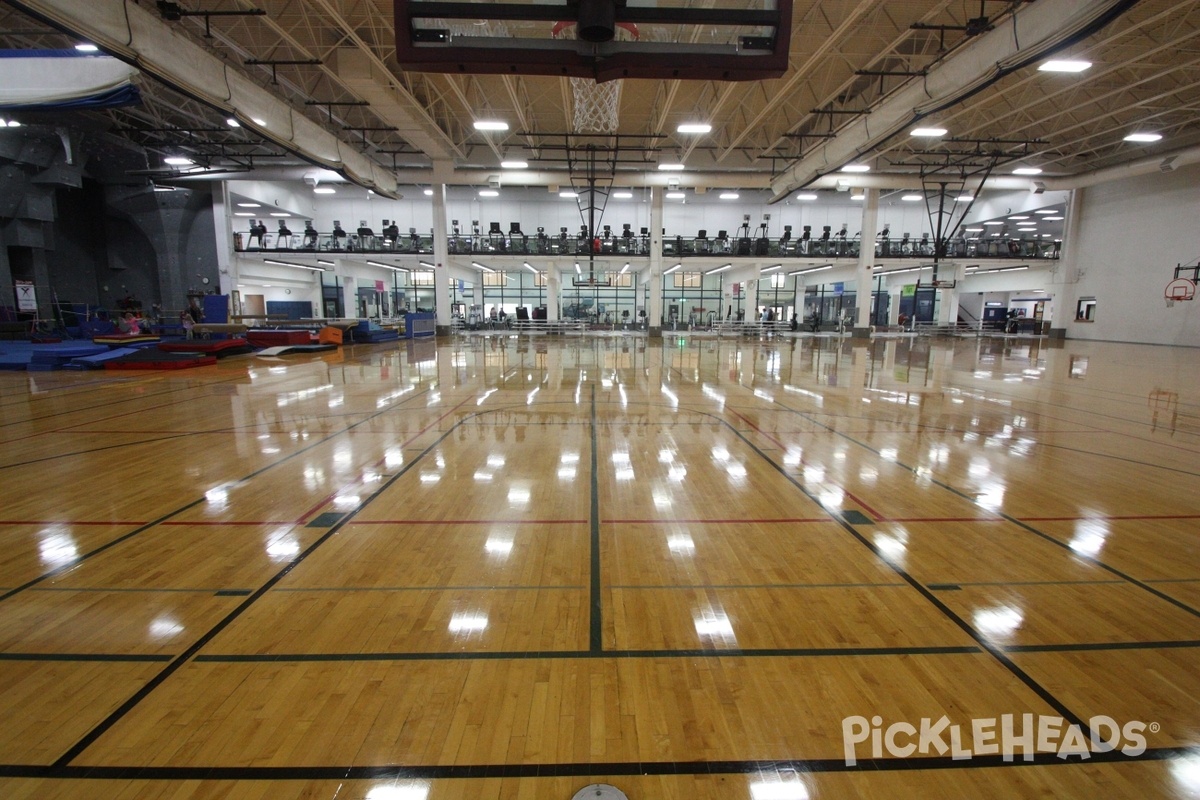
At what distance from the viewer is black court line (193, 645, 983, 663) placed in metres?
2.37

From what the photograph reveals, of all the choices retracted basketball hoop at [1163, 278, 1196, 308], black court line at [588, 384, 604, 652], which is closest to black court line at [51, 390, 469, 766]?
black court line at [588, 384, 604, 652]

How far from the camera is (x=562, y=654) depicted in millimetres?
2404

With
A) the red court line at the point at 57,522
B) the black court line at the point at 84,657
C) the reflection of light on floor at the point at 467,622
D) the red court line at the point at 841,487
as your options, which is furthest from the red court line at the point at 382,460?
the red court line at the point at 841,487

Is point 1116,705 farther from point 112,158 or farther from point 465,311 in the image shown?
point 465,311

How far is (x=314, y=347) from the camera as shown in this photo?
17.0m

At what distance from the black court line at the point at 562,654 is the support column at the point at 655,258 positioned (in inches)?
838

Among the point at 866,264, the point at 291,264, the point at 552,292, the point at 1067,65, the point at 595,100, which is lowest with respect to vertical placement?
the point at 552,292

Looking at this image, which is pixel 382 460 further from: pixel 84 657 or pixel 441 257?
pixel 441 257

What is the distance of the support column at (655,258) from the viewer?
22859 mm

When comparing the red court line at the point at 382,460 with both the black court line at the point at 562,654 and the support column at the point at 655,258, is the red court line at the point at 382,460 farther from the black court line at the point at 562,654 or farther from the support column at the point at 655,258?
the support column at the point at 655,258

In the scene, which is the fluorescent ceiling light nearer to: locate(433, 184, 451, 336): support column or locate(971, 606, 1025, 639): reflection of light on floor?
locate(433, 184, 451, 336): support column

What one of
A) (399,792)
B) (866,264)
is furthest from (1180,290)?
(399,792)

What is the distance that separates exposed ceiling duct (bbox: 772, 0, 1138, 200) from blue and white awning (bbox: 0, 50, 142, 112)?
48.3ft

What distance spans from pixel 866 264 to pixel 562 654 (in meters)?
25.2
